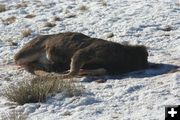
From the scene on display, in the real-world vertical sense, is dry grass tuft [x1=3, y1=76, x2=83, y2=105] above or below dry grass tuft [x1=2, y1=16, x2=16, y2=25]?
above

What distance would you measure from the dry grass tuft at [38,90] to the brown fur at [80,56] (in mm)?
1022

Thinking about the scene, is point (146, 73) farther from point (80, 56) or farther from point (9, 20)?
point (9, 20)

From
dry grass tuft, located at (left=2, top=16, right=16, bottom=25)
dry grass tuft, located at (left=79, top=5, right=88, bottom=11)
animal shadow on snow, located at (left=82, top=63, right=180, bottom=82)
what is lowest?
dry grass tuft, located at (left=2, top=16, right=16, bottom=25)

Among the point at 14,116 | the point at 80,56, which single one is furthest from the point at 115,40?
the point at 14,116

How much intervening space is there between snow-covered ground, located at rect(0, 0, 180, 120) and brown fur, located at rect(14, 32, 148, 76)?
0.90 feet

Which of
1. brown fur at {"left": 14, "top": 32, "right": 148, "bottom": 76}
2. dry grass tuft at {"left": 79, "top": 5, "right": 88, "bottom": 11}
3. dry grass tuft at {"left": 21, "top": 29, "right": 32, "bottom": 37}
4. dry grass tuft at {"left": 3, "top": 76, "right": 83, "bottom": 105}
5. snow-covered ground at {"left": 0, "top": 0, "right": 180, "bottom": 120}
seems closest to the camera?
snow-covered ground at {"left": 0, "top": 0, "right": 180, "bottom": 120}

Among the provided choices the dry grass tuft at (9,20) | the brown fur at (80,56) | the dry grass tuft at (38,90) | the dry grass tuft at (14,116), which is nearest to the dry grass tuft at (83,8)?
the dry grass tuft at (9,20)

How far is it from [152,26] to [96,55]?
13.2 feet

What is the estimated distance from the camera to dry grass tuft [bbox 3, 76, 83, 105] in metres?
9.26

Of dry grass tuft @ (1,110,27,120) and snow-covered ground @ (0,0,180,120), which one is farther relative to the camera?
snow-covered ground @ (0,0,180,120)

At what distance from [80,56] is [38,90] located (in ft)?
5.41

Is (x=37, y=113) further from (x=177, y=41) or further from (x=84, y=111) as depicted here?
(x=177, y=41)

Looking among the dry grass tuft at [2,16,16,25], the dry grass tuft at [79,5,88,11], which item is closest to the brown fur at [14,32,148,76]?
the dry grass tuft at [2,16,16,25]

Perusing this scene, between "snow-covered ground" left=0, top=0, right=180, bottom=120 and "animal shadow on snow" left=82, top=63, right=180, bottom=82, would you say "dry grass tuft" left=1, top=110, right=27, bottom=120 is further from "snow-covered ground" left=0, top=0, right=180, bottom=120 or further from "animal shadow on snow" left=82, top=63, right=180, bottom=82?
"animal shadow on snow" left=82, top=63, right=180, bottom=82
